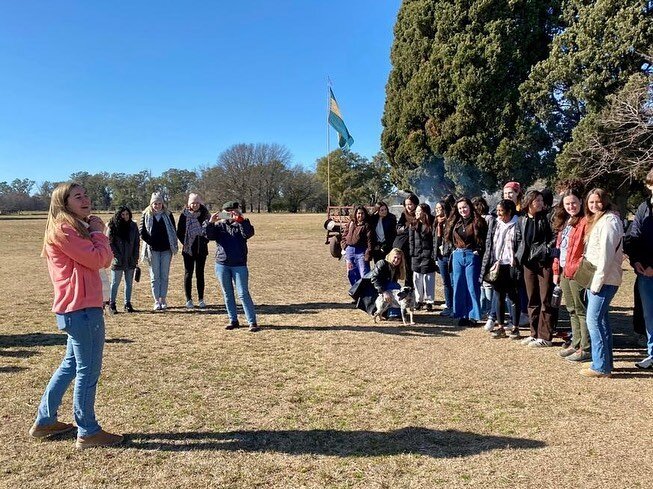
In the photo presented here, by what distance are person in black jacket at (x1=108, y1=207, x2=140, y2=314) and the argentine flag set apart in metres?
15.2

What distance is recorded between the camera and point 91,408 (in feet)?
11.1

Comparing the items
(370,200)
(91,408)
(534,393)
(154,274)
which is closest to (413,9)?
(154,274)

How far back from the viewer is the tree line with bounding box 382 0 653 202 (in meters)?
14.9

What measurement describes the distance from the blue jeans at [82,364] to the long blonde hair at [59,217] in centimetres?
51

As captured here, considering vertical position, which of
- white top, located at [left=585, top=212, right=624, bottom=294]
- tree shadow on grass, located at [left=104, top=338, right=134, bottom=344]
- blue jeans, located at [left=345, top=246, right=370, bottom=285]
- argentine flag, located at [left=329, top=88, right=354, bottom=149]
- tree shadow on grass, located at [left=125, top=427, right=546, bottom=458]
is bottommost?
tree shadow on grass, located at [left=125, top=427, right=546, bottom=458]

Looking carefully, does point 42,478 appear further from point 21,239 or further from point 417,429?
point 21,239

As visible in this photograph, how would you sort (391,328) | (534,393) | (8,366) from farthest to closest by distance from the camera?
(391,328) → (8,366) → (534,393)

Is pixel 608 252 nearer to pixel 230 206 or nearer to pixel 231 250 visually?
pixel 231 250

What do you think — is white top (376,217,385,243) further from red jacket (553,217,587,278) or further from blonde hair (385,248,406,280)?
red jacket (553,217,587,278)

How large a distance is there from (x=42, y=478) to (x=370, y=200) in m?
52.4

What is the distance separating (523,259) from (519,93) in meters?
14.5

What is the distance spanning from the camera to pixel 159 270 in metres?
8.09

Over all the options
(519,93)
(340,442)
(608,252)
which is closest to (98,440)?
(340,442)

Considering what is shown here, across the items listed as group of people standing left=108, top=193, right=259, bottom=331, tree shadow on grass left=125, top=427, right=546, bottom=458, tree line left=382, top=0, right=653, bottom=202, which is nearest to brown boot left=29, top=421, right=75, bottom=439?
tree shadow on grass left=125, top=427, right=546, bottom=458
